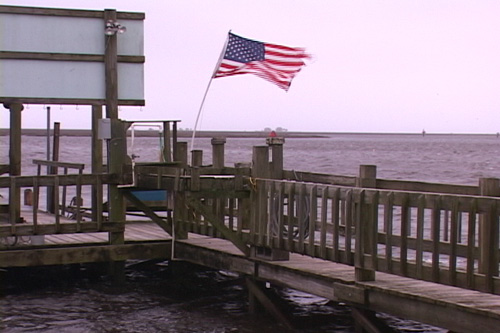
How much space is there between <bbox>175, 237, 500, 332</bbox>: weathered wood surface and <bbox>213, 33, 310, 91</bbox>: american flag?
254 centimetres

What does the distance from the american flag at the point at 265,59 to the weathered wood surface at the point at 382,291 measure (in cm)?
254

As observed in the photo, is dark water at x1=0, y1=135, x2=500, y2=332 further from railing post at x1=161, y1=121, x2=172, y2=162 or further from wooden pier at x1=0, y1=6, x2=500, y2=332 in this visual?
railing post at x1=161, y1=121, x2=172, y2=162

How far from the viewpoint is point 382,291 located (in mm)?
8758

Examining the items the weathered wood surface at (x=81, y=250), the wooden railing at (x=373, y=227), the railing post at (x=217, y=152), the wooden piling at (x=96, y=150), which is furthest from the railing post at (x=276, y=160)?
the railing post at (x=217, y=152)

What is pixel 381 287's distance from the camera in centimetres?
879

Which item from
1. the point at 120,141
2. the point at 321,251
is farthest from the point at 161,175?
the point at 321,251

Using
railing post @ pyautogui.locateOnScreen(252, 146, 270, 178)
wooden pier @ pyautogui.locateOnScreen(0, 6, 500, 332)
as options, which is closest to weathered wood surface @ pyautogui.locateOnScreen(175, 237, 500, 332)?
wooden pier @ pyautogui.locateOnScreen(0, 6, 500, 332)

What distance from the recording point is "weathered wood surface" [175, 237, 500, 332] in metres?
7.94

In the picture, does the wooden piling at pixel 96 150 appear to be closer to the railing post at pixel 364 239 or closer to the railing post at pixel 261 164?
the railing post at pixel 261 164

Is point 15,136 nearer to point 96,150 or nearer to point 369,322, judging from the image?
point 96,150

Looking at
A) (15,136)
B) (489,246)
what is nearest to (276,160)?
(489,246)

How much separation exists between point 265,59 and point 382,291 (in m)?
4.57

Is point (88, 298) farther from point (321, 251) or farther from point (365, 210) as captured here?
point (365, 210)

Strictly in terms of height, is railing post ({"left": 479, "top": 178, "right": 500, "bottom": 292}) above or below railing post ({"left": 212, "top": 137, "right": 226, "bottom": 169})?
below
